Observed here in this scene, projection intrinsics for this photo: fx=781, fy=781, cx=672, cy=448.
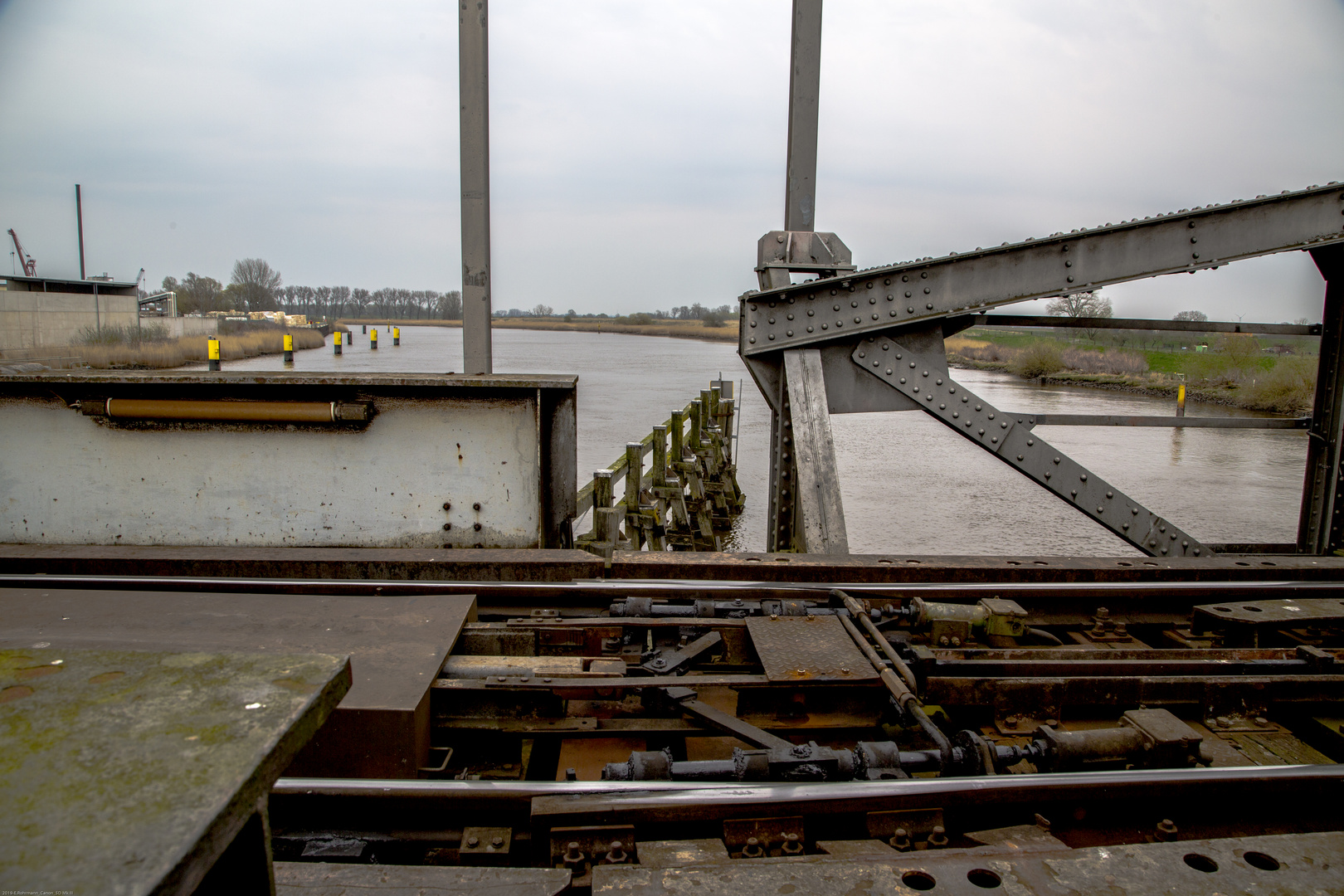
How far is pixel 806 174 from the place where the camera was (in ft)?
18.6

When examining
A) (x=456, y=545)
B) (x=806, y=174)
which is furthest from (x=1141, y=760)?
(x=806, y=174)

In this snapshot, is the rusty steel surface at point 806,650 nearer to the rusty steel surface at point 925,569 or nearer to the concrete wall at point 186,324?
the rusty steel surface at point 925,569

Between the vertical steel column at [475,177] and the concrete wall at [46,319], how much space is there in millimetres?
25350

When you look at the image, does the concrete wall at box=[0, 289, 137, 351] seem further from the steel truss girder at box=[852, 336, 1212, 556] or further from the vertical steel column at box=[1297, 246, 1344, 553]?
the vertical steel column at box=[1297, 246, 1344, 553]

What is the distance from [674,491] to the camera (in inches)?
357

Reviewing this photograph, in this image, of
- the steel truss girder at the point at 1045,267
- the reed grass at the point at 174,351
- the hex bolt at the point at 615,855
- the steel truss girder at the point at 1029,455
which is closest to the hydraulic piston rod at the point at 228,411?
the steel truss girder at the point at 1045,267

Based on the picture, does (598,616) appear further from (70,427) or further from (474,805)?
(70,427)

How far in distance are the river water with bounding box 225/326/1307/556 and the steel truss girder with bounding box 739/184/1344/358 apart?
11.2 ft

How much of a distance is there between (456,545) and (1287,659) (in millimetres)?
3889

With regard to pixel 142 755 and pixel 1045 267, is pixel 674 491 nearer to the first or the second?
pixel 1045 267

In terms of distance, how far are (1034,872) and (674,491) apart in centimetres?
725

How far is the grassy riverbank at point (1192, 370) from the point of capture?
856 inches

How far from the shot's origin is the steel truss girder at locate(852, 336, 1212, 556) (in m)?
4.85

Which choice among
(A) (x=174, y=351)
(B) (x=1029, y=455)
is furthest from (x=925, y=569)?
(A) (x=174, y=351)
